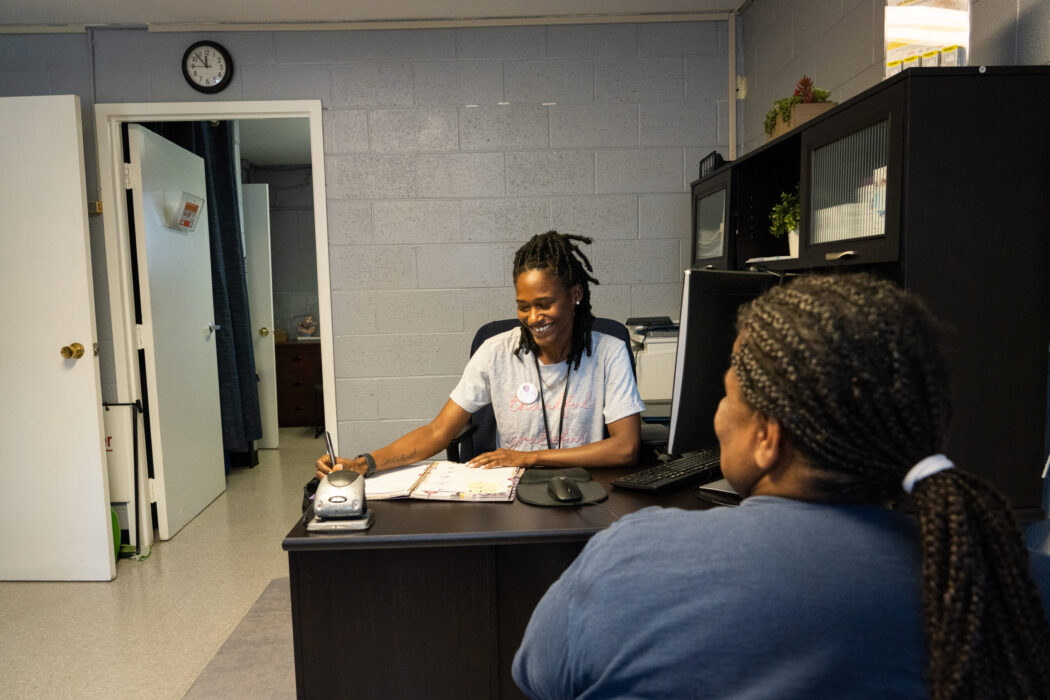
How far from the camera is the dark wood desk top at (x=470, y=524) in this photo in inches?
55.5

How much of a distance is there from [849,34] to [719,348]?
148 cm

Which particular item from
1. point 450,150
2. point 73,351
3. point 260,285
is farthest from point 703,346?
point 260,285

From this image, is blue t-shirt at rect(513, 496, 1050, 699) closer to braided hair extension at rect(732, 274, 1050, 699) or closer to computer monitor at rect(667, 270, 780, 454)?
braided hair extension at rect(732, 274, 1050, 699)

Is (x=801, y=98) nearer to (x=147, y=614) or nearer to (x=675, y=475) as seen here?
(x=675, y=475)

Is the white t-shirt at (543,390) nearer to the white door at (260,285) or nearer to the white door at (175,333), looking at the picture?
the white door at (175,333)

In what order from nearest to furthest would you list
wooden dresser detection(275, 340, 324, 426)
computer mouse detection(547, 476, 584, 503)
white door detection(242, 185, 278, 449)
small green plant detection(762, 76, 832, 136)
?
computer mouse detection(547, 476, 584, 503)
small green plant detection(762, 76, 832, 136)
white door detection(242, 185, 278, 449)
wooden dresser detection(275, 340, 324, 426)

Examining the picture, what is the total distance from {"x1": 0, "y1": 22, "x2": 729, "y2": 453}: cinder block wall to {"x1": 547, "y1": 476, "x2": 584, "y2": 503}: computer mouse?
2.03 metres

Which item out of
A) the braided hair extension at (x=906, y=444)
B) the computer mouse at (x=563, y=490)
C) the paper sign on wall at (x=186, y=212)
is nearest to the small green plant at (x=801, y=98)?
the computer mouse at (x=563, y=490)

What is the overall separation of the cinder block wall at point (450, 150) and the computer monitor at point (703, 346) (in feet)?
6.27

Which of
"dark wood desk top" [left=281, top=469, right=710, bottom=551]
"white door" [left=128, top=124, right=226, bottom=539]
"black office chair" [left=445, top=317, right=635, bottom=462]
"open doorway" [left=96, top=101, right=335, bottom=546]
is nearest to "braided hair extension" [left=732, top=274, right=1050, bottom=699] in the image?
"dark wood desk top" [left=281, top=469, right=710, bottom=551]

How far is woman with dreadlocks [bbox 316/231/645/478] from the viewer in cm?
208

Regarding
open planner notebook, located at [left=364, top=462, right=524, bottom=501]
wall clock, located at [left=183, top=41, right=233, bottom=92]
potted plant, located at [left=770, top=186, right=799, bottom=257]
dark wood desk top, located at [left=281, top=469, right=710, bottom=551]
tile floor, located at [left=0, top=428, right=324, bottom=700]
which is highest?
wall clock, located at [left=183, top=41, right=233, bottom=92]

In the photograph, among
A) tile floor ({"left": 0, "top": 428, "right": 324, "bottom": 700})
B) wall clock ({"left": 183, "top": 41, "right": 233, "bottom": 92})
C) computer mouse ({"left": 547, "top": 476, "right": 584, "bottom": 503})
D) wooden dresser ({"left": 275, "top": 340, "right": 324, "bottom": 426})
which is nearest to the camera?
computer mouse ({"left": 547, "top": 476, "right": 584, "bottom": 503})

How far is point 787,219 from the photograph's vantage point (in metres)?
2.33
